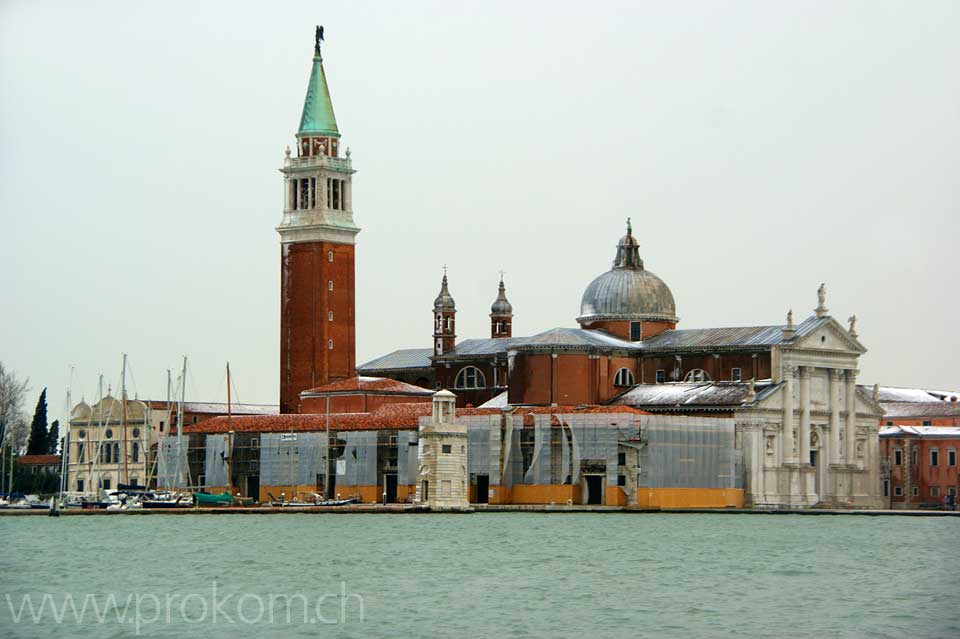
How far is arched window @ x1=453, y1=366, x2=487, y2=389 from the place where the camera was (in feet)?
300

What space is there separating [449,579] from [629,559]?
7.18 metres

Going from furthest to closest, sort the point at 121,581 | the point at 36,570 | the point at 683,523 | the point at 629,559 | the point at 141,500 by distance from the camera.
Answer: the point at 141,500 < the point at 683,523 < the point at 629,559 < the point at 36,570 < the point at 121,581

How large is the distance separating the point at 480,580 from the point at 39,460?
5754cm

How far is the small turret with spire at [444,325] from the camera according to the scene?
93.6m

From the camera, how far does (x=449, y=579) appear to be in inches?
1759

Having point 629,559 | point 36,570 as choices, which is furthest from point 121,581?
point 629,559

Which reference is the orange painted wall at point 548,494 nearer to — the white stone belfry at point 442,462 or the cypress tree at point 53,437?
the white stone belfry at point 442,462

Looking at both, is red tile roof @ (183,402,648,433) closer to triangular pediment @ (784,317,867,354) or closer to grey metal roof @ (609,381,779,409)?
grey metal roof @ (609,381,779,409)

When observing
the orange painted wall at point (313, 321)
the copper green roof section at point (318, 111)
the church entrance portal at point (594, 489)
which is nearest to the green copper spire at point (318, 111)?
the copper green roof section at point (318, 111)

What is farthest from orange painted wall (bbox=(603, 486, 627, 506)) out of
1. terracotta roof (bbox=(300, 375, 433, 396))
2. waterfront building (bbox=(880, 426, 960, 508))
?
waterfront building (bbox=(880, 426, 960, 508))

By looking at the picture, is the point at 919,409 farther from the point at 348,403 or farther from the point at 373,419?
the point at 373,419

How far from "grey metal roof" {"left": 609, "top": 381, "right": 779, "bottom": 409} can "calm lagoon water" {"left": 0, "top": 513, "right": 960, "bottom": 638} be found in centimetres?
1402

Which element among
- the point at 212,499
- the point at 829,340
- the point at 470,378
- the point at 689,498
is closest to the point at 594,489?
the point at 689,498

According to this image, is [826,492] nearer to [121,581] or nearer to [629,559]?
[629,559]
